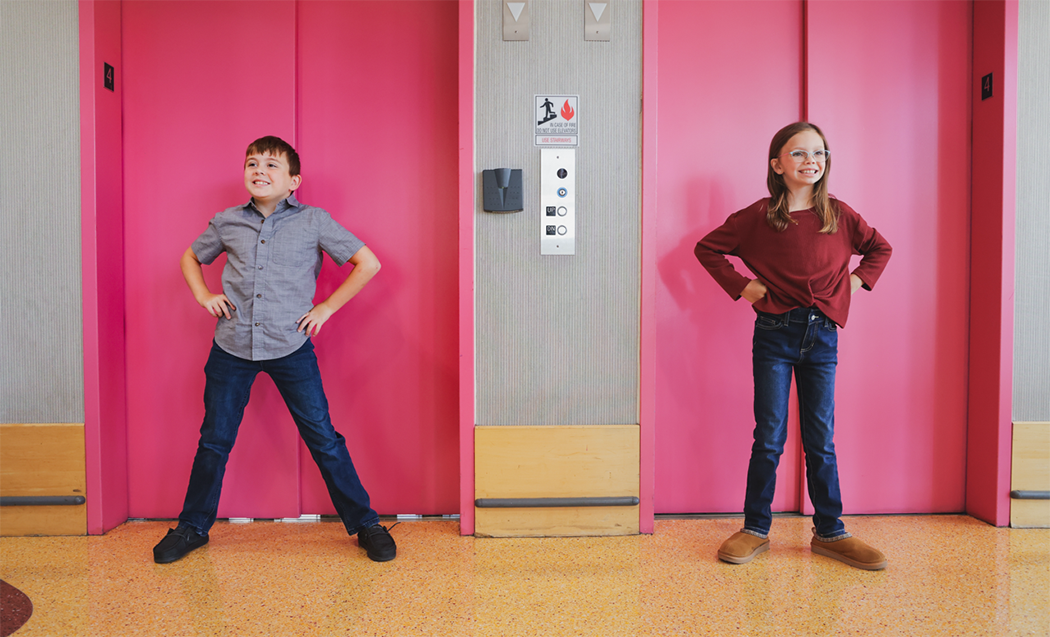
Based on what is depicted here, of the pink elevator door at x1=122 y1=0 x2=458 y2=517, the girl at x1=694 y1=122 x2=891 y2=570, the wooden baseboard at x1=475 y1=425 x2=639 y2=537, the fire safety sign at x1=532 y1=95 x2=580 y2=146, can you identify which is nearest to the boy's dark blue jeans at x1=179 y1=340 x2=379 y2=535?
the pink elevator door at x1=122 y1=0 x2=458 y2=517

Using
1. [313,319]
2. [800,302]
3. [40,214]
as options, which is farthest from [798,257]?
[40,214]

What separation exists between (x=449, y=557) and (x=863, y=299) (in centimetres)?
194

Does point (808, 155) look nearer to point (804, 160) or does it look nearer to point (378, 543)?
point (804, 160)

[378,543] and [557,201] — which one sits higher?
[557,201]

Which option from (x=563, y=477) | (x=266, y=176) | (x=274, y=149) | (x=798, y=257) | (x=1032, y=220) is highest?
(x=274, y=149)

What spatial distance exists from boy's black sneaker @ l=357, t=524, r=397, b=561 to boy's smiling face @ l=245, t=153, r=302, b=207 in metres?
1.25

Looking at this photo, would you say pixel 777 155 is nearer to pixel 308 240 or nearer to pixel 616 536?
pixel 616 536

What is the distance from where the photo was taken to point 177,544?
193cm

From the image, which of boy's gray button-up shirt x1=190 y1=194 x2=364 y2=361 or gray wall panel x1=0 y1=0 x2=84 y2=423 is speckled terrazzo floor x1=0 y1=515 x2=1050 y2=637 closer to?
gray wall panel x1=0 y1=0 x2=84 y2=423

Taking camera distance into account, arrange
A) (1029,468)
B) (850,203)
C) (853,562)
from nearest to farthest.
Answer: (853,562)
(1029,468)
(850,203)

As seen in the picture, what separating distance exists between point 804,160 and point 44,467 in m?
3.00

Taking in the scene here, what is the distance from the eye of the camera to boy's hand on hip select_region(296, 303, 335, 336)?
6.54 feet

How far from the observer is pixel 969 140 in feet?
7.63

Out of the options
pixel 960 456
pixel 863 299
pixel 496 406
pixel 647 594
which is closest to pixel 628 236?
pixel 496 406
